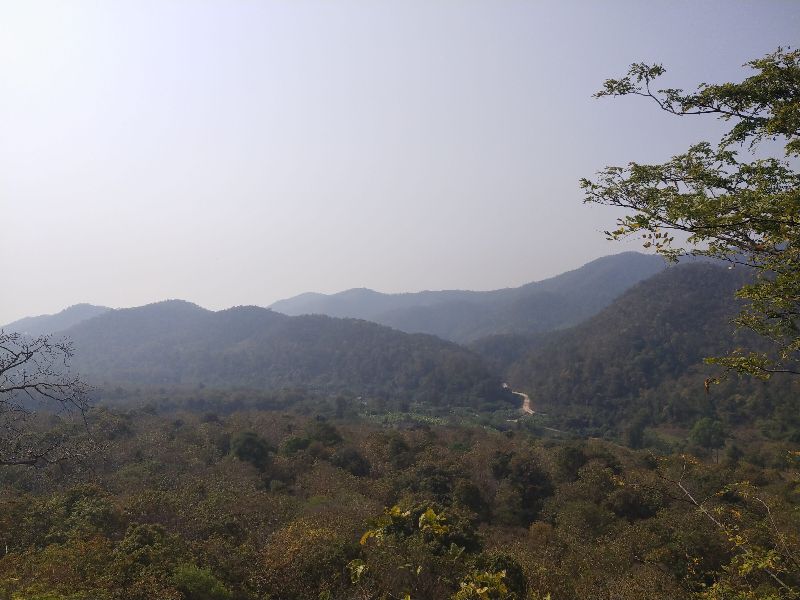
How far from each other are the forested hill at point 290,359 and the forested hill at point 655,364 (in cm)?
1373

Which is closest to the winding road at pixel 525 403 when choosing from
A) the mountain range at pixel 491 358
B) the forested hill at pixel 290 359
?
the mountain range at pixel 491 358

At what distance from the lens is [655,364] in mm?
74875

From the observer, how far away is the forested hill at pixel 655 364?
6041cm

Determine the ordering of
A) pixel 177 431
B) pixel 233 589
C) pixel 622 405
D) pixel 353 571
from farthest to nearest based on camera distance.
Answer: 1. pixel 622 405
2. pixel 177 431
3. pixel 233 589
4. pixel 353 571

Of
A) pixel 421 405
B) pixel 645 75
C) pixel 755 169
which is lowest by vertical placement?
pixel 421 405

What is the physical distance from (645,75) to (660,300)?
9001cm

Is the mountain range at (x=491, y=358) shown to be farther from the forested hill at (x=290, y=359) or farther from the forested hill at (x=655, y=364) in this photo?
the forested hill at (x=290, y=359)

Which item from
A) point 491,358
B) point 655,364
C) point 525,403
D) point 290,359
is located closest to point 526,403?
point 525,403

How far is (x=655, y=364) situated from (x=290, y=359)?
259 feet

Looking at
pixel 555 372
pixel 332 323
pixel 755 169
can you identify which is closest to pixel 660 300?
pixel 555 372

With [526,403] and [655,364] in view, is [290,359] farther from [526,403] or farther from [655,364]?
[655,364]

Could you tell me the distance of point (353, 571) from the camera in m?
3.59

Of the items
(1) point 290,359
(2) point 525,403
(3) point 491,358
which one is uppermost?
(1) point 290,359

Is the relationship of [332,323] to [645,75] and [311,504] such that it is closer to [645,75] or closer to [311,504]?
[311,504]
